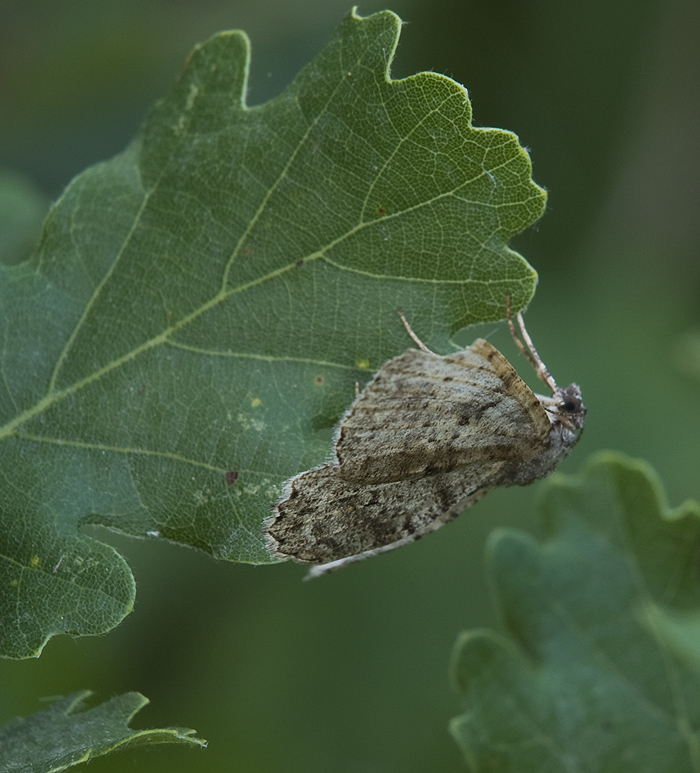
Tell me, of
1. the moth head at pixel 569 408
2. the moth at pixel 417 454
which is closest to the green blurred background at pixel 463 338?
the moth head at pixel 569 408

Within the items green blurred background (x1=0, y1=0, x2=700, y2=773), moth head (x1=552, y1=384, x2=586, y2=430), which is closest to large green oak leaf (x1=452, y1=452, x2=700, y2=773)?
moth head (x1=552, y1=384, x2=586, y2=430)

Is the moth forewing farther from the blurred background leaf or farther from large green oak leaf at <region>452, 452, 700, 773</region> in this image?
the blurred background leaf

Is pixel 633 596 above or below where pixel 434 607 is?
above

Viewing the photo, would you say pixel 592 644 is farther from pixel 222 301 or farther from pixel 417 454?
pixel 222 301

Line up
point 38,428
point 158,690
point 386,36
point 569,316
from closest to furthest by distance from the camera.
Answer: point 386,36
point 38,428
point 158,690
point 569,316

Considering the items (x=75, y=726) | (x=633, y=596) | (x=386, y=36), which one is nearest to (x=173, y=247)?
(x=386, y=36)

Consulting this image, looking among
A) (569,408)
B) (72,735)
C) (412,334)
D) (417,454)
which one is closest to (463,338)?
(569,408)

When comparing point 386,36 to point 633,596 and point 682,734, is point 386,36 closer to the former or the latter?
point 633,596
